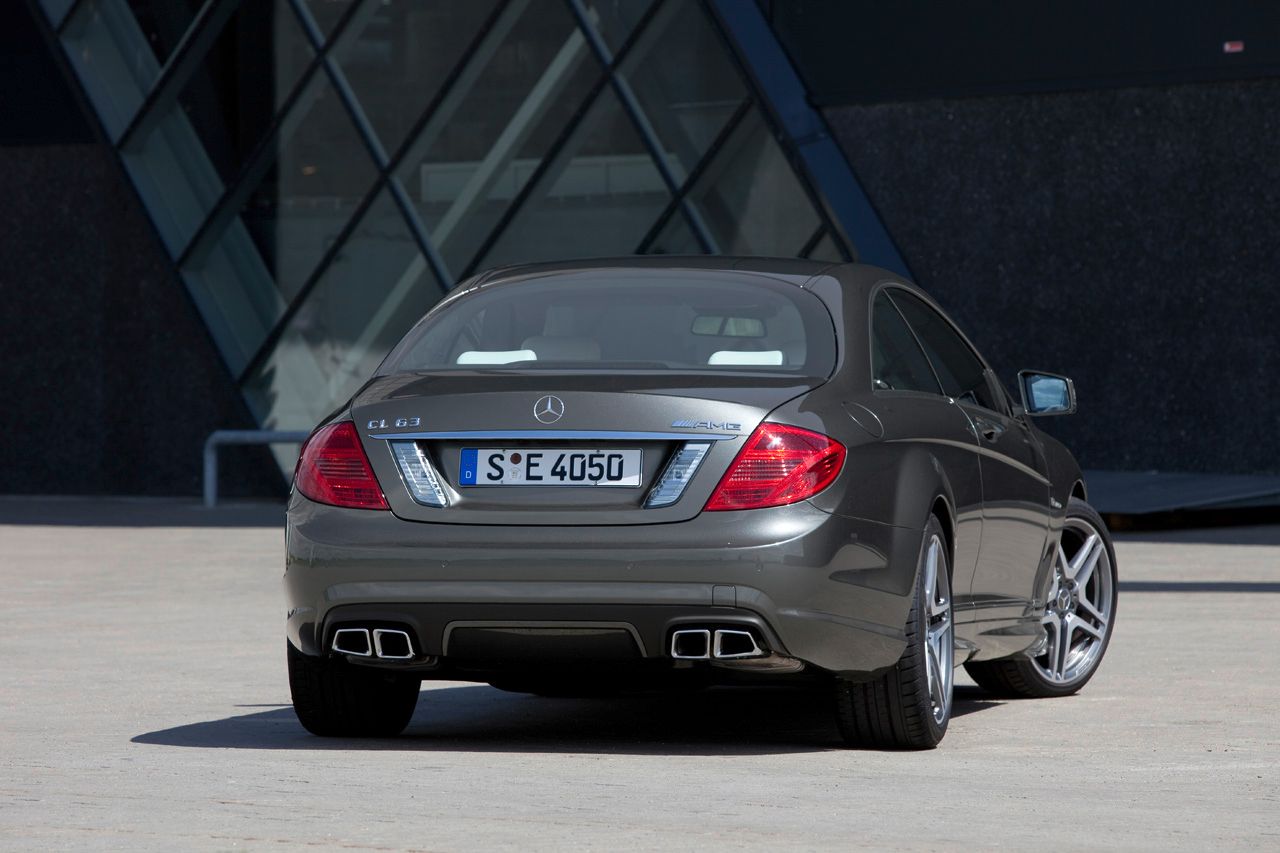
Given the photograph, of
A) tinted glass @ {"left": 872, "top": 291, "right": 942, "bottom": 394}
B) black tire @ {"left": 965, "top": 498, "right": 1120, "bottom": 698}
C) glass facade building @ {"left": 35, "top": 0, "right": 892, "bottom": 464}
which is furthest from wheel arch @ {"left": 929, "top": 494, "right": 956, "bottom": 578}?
glass facade building @ {"left": 35, "top": 0, "right": 892, "bottom": 464}

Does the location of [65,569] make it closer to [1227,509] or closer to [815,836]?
[1227,509]

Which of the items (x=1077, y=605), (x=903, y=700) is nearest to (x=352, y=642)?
(x=903, y=700)

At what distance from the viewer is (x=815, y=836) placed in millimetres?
5160

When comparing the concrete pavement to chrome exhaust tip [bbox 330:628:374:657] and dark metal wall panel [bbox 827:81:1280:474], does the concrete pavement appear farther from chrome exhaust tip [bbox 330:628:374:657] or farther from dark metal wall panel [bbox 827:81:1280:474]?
dark metal wall panel [bbox 827:81:1280:474]

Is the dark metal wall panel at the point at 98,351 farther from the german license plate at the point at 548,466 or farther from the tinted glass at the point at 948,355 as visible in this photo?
the german license plate at the point at 548,466

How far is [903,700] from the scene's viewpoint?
259 inches

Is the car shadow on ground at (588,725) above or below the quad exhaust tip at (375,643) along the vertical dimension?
below

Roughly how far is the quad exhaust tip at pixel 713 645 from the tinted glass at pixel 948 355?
4.82ft

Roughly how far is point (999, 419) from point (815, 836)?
296cm

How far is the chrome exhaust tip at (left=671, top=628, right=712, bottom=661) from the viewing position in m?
6.27

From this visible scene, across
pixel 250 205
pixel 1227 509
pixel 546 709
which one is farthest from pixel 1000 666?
pixel 250 205

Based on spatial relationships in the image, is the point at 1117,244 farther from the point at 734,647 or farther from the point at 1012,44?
the point at 734,647

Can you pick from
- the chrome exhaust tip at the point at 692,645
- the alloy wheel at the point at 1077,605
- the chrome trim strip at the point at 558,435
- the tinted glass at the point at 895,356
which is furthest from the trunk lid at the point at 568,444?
the alloy wheel at the point at 1077,605

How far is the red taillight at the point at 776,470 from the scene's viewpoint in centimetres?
626
